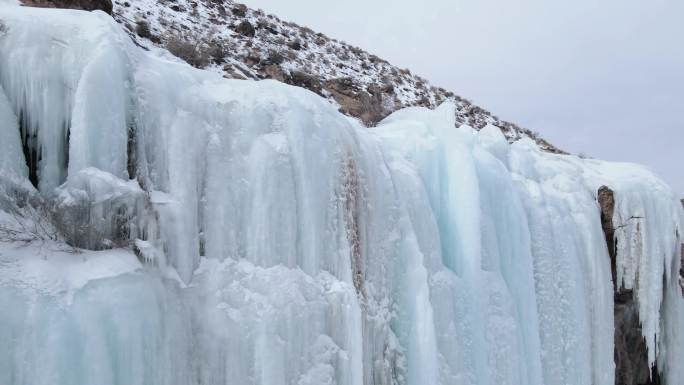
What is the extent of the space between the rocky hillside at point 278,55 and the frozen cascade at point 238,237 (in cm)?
379

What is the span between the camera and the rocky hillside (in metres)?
9.64

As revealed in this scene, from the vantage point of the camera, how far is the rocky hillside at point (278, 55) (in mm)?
9641

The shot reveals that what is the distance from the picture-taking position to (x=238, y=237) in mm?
4281

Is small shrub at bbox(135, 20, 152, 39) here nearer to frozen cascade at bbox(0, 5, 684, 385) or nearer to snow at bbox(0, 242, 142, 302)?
frozen cascade at bbox(0, 5, 684, 385)

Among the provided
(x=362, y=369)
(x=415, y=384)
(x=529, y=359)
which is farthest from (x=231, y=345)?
(x=529, y=359)

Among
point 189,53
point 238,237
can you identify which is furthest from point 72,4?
point 238,237

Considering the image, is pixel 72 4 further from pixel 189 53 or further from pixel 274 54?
pixel 274 54

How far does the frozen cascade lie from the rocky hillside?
379 cm

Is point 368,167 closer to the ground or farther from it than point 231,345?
farther from it

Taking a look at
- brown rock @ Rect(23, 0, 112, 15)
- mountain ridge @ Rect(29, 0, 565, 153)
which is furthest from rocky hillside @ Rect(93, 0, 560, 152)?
brown rock @ Rect(23, 0, 112, 15)

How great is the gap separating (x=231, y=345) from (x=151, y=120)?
173cm

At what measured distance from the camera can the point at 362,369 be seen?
15.3ft

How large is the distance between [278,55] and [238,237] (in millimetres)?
8464

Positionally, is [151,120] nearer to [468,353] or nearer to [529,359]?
[468,353]
